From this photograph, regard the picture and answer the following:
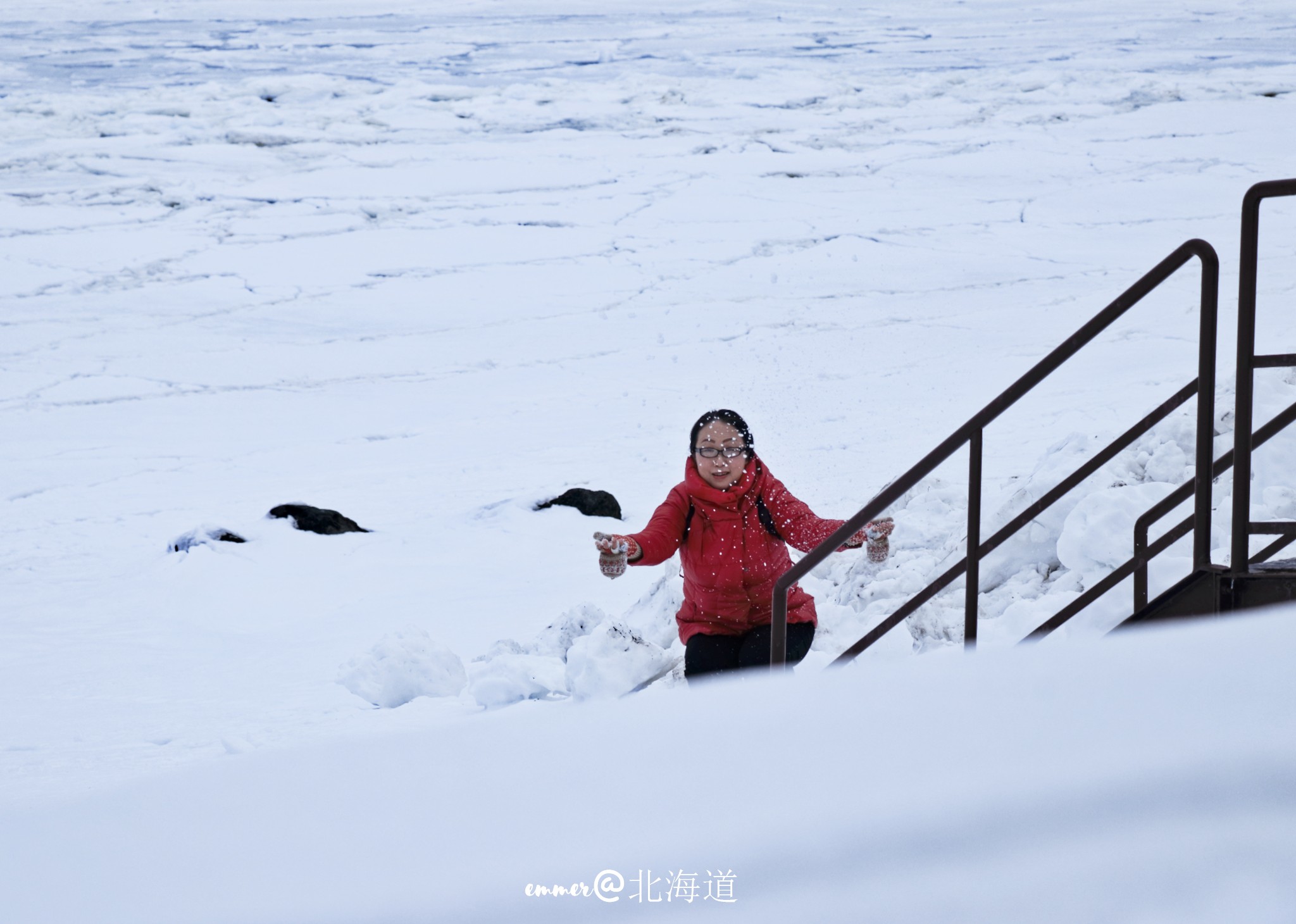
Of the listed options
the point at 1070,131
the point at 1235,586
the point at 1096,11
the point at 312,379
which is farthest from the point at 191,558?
the point at 1096,11

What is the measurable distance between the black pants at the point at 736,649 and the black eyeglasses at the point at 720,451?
1.54 ft

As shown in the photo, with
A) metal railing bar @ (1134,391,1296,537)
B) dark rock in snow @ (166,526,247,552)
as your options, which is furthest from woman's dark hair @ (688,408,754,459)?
dark rock in snow @ (166,526,247,552)

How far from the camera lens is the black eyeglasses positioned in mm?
3127

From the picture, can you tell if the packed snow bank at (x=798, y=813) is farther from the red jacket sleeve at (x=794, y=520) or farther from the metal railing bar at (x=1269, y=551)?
the red jacket sleeve at (x=794, y=520)

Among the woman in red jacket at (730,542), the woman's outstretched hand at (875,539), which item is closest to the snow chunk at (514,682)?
the woman in red jacket at (730,542)

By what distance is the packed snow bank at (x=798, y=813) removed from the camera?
0.71m

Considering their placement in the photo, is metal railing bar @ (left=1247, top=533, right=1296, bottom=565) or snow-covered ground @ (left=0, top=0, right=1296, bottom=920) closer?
metal railing bar @ (left=1247, top=533, right=1296, bottom=565)

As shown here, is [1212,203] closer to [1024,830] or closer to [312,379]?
[312,379]

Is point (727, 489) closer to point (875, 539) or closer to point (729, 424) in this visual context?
point (729, 424)

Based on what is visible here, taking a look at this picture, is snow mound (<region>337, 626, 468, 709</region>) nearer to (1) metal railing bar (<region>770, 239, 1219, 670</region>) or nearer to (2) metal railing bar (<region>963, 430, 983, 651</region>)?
(1) metal railing bar (<region>770, 239, 1219, 670</region>)

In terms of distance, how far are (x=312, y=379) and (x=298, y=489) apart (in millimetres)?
2378

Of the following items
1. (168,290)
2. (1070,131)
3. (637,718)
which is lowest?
(637,718)

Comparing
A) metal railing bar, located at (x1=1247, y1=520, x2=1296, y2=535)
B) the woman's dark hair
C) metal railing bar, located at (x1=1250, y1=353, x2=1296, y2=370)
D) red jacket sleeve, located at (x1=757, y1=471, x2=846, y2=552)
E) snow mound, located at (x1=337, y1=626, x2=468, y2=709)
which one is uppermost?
metal railing bar, located at (x1=1250, y1=353, x2=1296, y2=370)

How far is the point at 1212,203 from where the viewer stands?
41.2 ft
